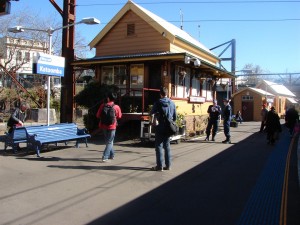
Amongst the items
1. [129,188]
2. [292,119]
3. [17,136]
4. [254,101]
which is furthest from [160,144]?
[254,101]

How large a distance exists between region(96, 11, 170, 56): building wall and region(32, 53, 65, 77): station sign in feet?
19.9

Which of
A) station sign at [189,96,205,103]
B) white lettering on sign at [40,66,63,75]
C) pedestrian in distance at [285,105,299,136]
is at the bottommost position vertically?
pedestrian in distance at [285,105,299,136]

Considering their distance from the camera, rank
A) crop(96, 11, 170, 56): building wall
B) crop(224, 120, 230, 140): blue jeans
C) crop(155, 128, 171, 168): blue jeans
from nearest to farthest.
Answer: crop(155, 128, 171, 168): blue jeans, crop(224, 120, 230, 140): blue jeans, crop(96, 11, 170, 56): building wall

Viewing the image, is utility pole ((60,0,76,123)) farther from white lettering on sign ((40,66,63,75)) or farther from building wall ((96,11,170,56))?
white lettering on sign ((40,66,63,75))

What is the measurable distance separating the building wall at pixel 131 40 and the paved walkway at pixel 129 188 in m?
8.04

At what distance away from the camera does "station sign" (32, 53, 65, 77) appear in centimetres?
1198

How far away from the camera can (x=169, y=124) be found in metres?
8.55

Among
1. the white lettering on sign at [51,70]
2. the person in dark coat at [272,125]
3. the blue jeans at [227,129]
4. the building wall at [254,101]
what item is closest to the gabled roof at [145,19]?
the blue jeans at [227,129]

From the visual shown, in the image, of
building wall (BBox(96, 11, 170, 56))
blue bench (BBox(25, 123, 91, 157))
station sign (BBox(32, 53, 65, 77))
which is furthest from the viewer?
building wall (BBox(96, 11, 170, 56))

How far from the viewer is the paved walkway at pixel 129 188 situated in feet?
17.6

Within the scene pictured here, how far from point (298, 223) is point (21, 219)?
3.84 meters

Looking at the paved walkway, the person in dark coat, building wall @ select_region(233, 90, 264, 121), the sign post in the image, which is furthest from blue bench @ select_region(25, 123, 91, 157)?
building wall @ select_region(233, 90, 264, 121)

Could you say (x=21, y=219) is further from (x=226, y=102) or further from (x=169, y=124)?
(x=226, y=102)

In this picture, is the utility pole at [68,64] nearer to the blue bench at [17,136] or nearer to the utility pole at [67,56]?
the utility pole at [67,56]
